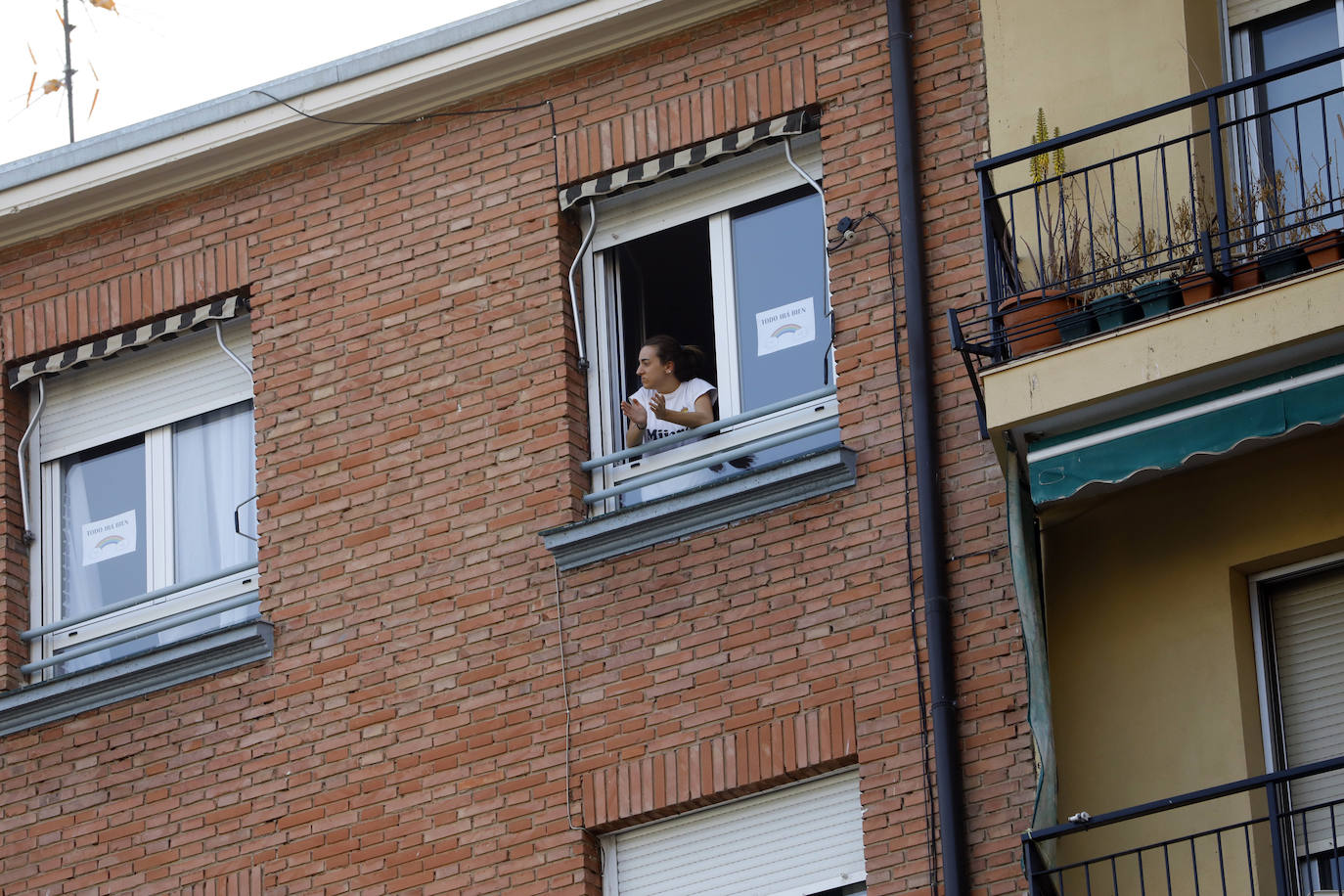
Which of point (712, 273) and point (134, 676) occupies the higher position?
point (712, 273)

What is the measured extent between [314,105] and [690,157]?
232 cm

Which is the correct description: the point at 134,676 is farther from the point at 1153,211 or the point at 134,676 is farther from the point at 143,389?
the point at 1153,211

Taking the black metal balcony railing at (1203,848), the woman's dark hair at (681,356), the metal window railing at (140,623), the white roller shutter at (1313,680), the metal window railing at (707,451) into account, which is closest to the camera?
the black metal balcony railing at (1203,848)

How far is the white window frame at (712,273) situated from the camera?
13.9 m

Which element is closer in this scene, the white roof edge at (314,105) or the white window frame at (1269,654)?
the white window frame at (1269,654)

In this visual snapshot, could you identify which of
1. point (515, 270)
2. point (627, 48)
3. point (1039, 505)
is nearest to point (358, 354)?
point (515, 270)

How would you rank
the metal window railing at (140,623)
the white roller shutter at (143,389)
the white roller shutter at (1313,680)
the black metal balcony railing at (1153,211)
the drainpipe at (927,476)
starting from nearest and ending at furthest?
the white roller shutter at (1313,680)
the black metal balcony railing at (1153,211)
the drainpipe at (927,476)
the metal window railing at (140,623)
the white roller shutter at (143,389)

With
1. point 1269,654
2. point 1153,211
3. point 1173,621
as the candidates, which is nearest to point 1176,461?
point 1173,621

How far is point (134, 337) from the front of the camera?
50.3ft

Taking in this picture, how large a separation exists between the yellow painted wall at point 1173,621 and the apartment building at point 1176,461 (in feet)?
0.03

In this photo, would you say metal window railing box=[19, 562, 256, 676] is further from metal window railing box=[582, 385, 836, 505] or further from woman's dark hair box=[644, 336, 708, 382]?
woman's dark hair box=[644, 336, 708, 382]

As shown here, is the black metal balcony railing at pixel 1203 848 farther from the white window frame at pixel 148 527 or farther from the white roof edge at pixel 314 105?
the white window frame at pixel 148 527

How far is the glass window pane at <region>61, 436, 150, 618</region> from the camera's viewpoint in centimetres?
1528

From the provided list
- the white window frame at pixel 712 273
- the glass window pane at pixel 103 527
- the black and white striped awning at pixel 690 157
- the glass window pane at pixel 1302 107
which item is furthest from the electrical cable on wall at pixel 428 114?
the glass window pane at pixel 1302 107
